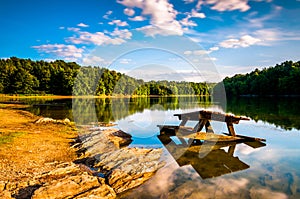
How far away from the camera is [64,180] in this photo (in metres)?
7.76

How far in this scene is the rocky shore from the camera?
7.21m

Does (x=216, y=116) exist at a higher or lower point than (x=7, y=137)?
higher

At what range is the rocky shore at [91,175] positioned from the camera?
7207 millimetres

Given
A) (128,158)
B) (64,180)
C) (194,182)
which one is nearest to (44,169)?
(64,180)

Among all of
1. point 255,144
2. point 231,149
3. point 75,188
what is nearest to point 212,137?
point 231,149

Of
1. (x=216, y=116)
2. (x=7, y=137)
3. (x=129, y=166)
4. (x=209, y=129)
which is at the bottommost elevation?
(x=129, y=166)

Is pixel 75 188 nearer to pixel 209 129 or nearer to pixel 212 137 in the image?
pixel 212 137

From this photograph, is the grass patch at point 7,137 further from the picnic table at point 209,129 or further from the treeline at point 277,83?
the treeline at point 277,83

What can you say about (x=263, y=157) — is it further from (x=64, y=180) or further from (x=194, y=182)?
(x=64, y=180)

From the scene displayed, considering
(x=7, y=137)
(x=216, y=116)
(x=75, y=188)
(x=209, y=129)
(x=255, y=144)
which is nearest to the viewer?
(x=75, y=188)

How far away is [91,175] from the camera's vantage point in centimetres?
877

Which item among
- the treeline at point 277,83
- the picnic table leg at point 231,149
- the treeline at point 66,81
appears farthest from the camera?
the treeline at point 277,83

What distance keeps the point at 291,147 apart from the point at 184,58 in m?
10.4

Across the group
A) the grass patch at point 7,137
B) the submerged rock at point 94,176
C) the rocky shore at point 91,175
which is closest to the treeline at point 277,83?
the rocky shore at point 91,175
